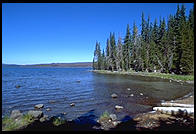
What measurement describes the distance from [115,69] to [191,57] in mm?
42872

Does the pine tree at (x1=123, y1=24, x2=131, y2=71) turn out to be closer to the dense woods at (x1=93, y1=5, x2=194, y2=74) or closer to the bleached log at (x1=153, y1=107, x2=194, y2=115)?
the dense woods at (x1=93, y1=5, x2=194, y2=74)

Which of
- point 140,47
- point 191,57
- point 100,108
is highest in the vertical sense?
point 140,47

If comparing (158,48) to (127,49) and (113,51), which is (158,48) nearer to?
(127,49)

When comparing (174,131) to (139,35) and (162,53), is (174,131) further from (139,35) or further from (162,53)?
(139,35)

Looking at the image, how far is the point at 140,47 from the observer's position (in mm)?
62562

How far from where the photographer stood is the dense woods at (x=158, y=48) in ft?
130

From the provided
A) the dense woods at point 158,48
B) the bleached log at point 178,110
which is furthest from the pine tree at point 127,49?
the bleached log at point 178,110

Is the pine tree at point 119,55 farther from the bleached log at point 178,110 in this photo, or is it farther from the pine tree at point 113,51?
the bleached log at point 178,110

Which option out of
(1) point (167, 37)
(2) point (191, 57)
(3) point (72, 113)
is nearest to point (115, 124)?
(3) point (72, 113)

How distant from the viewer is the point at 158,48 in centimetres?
5525

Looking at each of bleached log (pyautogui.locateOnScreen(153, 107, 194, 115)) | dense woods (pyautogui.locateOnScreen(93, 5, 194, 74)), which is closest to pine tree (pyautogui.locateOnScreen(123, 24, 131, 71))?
dense woods (pyautogui.locateOnScreen(93, 5, 194, 74))

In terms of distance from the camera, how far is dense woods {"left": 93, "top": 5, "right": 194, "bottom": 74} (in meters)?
39.5

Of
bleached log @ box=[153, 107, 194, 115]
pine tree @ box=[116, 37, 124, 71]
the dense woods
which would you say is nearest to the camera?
bleached log @ box=[153, 107, 194, 115]

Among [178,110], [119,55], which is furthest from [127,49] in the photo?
[178,110]
